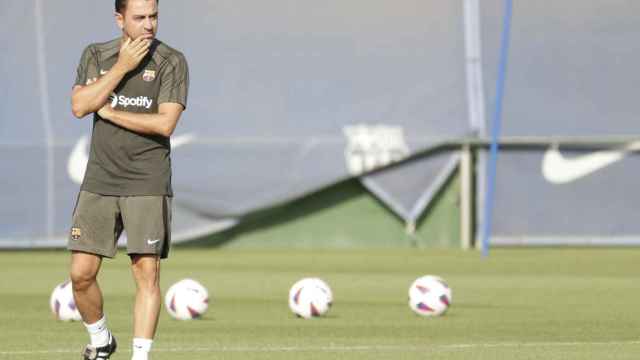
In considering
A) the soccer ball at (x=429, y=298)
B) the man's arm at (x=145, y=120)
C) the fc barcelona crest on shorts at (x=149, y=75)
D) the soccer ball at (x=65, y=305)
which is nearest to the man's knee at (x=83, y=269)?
the man's arm at (x=145, y=120)

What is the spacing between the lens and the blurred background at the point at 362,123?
91.0ft

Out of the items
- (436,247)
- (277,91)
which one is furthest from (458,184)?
(277,91)

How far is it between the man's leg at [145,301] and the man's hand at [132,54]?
3.49ft

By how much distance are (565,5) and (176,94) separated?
1958 centimetres

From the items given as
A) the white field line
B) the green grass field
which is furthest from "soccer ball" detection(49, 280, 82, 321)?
the white field line

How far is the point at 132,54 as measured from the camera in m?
9.21

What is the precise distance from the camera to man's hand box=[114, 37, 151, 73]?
9211 mm

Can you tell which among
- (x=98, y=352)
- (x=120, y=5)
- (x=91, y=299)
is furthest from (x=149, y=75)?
(x=98, y=352)

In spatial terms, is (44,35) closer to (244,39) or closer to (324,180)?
(244,39)

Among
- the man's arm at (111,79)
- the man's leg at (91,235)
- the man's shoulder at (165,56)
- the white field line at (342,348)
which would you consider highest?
the man's shoulder at (165,56)

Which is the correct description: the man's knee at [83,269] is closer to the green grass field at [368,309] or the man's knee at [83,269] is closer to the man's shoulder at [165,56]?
the man's shoulder at [165,56]

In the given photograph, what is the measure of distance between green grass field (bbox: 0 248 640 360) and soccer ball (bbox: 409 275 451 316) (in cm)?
16

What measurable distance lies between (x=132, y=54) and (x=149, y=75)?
226mm

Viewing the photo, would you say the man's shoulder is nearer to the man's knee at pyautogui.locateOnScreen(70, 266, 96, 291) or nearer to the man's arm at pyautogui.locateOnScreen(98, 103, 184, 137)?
the man's arm at pyautogui.locateOnScreen(98, 103, 184, 137)
